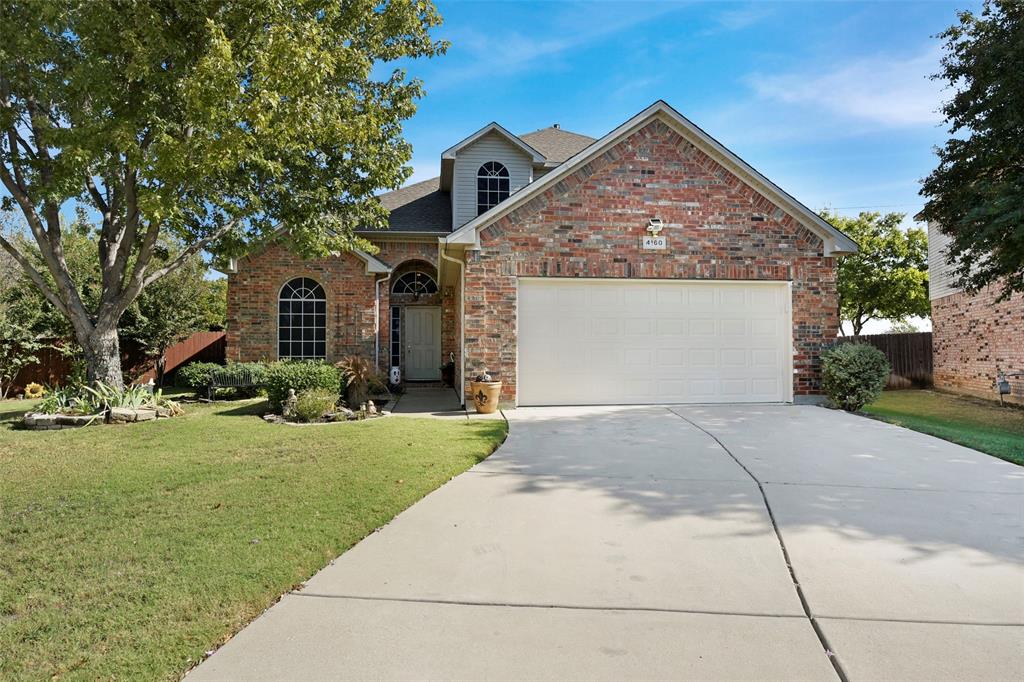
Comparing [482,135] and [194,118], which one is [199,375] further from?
[482,135]

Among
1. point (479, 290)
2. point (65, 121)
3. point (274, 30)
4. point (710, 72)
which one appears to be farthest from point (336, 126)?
point (710, 72)

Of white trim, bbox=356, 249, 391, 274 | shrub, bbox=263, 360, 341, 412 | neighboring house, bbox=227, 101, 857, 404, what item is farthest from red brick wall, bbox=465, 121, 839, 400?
white trim, bbox=356, 249, 391, 274

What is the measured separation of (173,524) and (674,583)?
3.66 metres

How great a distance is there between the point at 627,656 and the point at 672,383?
8.59 m

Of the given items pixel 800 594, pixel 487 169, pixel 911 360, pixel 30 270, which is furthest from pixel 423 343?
pixel 911 360

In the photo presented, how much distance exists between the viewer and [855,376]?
32.7 feet

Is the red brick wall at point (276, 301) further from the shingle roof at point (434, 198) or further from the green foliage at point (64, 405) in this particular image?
the green foliage at point (64, 405)

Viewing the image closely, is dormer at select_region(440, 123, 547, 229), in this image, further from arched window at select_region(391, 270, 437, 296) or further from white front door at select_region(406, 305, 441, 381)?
white front door at select_region(406, 305, 441, 381)

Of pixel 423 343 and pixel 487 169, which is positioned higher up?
pixel 487 169

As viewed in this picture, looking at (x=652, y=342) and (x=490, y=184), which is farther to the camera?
(x=490, y=184)

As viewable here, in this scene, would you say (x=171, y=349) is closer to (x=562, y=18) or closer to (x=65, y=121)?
(x=65, y=121)

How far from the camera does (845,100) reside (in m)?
11.2

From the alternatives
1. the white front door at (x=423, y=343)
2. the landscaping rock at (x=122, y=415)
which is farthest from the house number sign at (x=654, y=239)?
the landscaping rock at (x=122, y=415)

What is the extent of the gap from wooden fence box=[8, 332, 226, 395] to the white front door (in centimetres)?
586
